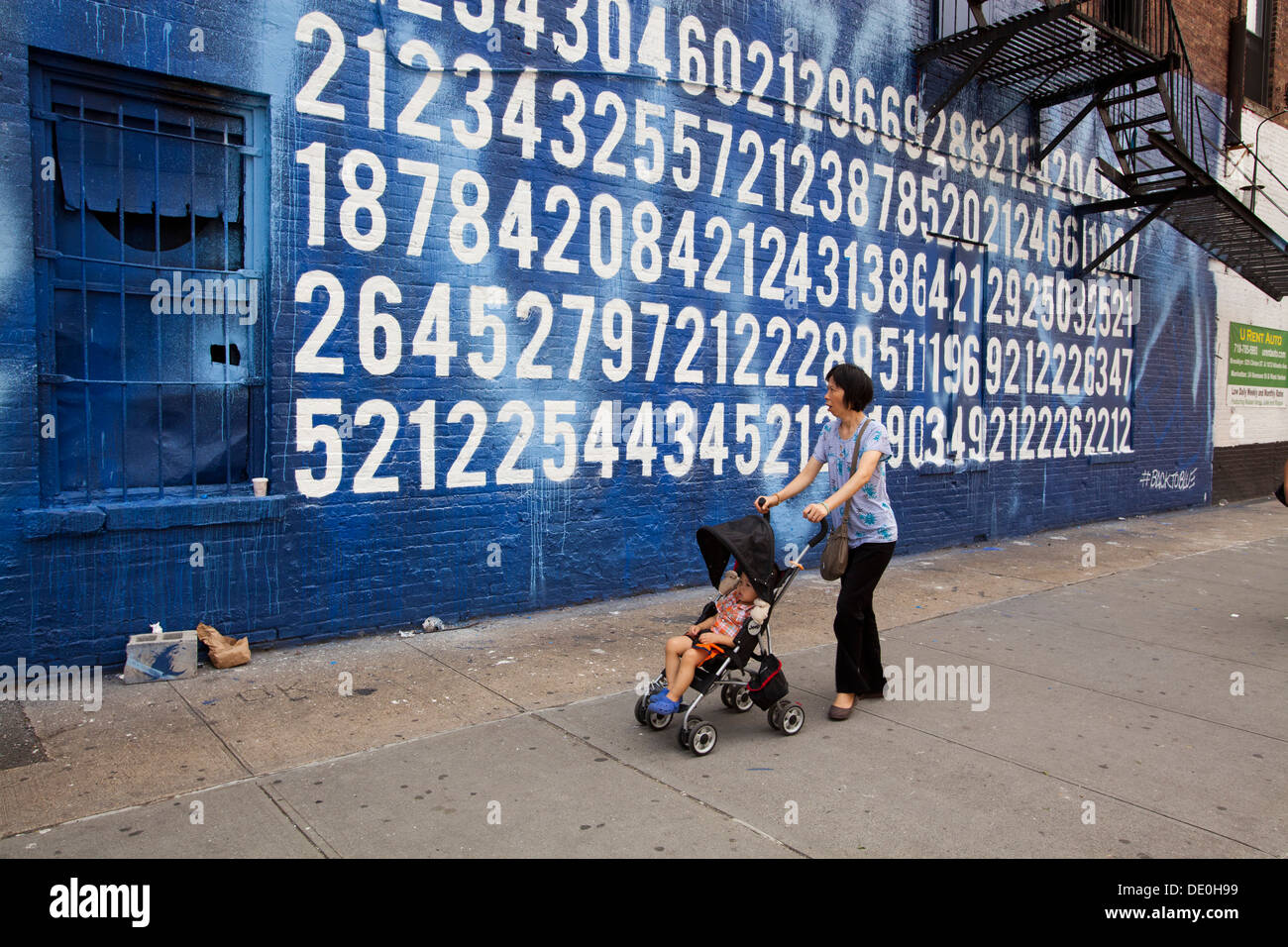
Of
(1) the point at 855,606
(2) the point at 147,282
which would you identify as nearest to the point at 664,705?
(1) the point at 855,606

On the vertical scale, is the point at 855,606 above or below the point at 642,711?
above

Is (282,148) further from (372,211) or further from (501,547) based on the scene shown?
(501,547)

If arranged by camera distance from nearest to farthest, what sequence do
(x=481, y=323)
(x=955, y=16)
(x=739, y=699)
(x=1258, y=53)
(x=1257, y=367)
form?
1. (x=739, y=699)
2. (x=481, y=323)
3. (x=955, y=16)
4. (x=1258, y=53)
5. (x=1257, y=367)

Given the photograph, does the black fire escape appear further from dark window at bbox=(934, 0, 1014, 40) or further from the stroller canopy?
the stroller canopy

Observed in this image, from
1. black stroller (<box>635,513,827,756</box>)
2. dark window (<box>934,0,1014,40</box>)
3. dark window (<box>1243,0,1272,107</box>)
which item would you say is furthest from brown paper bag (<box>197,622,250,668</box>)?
dark window (<box>1243,0,1272,107</box>)

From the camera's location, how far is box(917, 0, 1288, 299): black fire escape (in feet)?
31.8
